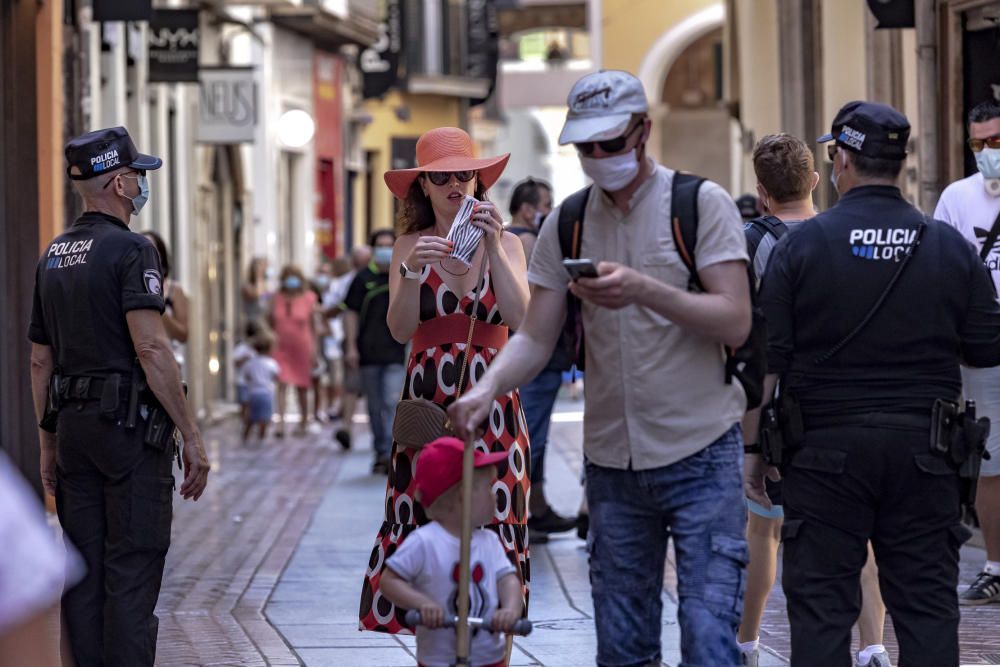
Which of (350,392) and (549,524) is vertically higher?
(350,392)

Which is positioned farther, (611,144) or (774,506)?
(774,506)

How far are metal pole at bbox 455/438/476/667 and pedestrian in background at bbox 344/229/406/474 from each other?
10.9 m

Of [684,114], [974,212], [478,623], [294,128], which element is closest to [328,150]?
[294,128]

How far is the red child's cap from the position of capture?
4.91 metres

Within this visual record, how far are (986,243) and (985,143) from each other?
439 mm

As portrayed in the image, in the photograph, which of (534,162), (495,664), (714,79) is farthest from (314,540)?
(534,162)

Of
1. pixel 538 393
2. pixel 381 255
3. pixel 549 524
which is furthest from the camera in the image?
pixel 381 255

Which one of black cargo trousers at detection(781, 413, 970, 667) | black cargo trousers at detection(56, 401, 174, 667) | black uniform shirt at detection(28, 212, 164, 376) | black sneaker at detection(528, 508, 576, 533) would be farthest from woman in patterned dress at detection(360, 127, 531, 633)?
black sneaker at detection(528, 508, 576, 533)

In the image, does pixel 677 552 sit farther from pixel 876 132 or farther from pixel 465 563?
pixel 876 132

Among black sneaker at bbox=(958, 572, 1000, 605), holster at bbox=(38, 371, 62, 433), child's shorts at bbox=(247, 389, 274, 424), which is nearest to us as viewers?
holster at bbox=(38, 371, 62, 433)

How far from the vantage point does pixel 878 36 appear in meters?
13.5

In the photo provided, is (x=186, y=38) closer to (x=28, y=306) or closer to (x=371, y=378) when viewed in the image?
(x=371, y=378)

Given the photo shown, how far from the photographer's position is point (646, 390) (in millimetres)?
4984

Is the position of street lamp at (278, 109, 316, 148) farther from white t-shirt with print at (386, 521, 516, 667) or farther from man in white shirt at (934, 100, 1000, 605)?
white t-shirt with print at (386, 521, 516, 667)
